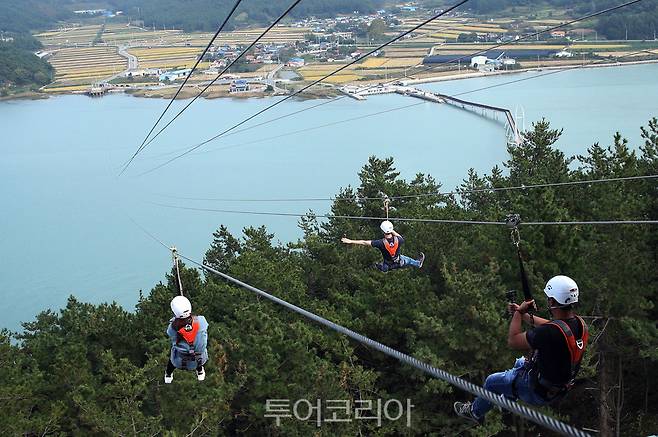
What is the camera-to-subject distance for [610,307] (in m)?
8.74

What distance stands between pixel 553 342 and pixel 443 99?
27.3 metres

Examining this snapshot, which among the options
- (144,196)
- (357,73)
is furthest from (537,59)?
(144,196)

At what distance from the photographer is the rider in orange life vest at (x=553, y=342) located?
2494mm

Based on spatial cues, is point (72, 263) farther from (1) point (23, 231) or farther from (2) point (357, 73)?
(2) point (357, 73)

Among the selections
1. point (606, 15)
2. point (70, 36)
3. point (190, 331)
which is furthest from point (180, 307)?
point (70, 36)

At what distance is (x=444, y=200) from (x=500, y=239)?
4558 millimetres

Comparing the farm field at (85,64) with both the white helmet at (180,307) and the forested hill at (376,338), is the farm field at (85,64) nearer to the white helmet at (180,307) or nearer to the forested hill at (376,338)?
the forested hill at (376,338)

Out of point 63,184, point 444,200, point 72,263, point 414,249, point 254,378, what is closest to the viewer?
point 254,378

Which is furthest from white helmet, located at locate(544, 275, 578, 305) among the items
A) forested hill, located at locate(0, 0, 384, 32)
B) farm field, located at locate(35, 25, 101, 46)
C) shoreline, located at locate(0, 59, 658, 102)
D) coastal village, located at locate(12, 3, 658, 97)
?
farm field, located at locate(35, 25, 101, 46)

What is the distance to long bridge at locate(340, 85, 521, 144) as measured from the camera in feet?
80.3

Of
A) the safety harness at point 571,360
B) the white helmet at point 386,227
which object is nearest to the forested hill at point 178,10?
the white helmet at point 386,227

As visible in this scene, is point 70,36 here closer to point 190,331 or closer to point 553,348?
point 190,331

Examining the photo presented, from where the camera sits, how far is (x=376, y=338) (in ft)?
31.4

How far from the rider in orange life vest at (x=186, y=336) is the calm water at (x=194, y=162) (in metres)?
12.2
